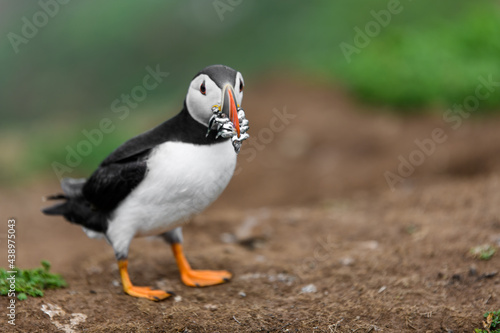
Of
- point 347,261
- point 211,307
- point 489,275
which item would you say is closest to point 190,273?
point 211,307

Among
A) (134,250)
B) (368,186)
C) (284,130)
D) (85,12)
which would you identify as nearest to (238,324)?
(134,250)

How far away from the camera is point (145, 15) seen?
40.0 feet

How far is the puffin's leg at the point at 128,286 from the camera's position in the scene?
4188 millimetres

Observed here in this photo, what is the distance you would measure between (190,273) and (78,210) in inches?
41.6

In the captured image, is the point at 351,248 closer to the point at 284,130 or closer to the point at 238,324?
the point at 238,324

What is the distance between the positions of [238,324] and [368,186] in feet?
14.5

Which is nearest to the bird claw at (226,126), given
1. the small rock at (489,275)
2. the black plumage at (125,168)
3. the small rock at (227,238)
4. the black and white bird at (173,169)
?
the black and white bird at (173,169)

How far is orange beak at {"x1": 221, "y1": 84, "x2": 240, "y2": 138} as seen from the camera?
349 cm

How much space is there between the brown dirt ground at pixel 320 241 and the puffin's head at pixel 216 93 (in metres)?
1.37

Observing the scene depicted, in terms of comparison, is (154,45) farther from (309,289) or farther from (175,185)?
(309,289)

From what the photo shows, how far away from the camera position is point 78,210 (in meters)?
4.52

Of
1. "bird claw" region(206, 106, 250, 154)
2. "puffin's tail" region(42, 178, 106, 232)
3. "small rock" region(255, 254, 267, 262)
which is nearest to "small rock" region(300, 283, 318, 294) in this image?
"small rock" region(255, 254, 267, 262)

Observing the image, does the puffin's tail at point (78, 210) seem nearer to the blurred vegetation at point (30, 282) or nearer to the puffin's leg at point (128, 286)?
the puffin's leg at point (128, 286)

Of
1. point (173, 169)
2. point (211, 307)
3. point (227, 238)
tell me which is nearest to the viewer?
point (173, 169)
